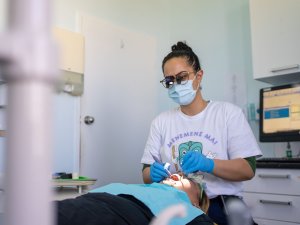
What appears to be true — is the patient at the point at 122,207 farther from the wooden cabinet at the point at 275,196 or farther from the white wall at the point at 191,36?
the white wall at the point at 191,36

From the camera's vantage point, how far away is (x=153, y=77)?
335 centimetres

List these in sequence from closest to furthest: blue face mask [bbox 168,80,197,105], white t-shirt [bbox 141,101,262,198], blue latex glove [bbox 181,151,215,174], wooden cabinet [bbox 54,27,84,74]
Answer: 1. blue latex glove [bbox 181,151,215,174]
2. white t-shirt [bbox 141,101,262,198]
3. blue face mask [bbox 168,80,197,105]
4. wooden cabinet [bbox 54,27,84,74]

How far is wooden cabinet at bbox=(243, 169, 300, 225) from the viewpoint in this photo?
194cm

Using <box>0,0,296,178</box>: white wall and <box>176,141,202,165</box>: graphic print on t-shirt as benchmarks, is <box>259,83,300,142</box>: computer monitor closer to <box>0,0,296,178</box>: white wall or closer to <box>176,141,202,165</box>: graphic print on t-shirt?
<box>0,0,296,178</box>: white wall

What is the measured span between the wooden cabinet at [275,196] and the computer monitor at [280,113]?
14.3 inches

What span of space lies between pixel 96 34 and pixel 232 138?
62.3 inches

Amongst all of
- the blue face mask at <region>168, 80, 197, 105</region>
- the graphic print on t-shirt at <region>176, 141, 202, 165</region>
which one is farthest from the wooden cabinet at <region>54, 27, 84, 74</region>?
the graphic print on t-shirt at <region>176, 141, 202, 165</region>

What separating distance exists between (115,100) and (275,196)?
1.47 meters

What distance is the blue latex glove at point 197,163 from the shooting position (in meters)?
1.51

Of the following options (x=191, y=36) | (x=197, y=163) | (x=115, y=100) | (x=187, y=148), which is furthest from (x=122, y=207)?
(x=191, y=36)

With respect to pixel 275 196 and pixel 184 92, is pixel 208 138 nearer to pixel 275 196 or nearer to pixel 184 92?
pixel 184 92

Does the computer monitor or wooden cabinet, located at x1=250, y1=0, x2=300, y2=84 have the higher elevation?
wooden cabinet, located at x1=250, y1=0, x2=300, y2=84

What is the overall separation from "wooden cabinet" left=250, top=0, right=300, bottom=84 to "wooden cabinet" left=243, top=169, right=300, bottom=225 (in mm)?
745

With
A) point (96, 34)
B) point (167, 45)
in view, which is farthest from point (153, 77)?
point (96, 34)
